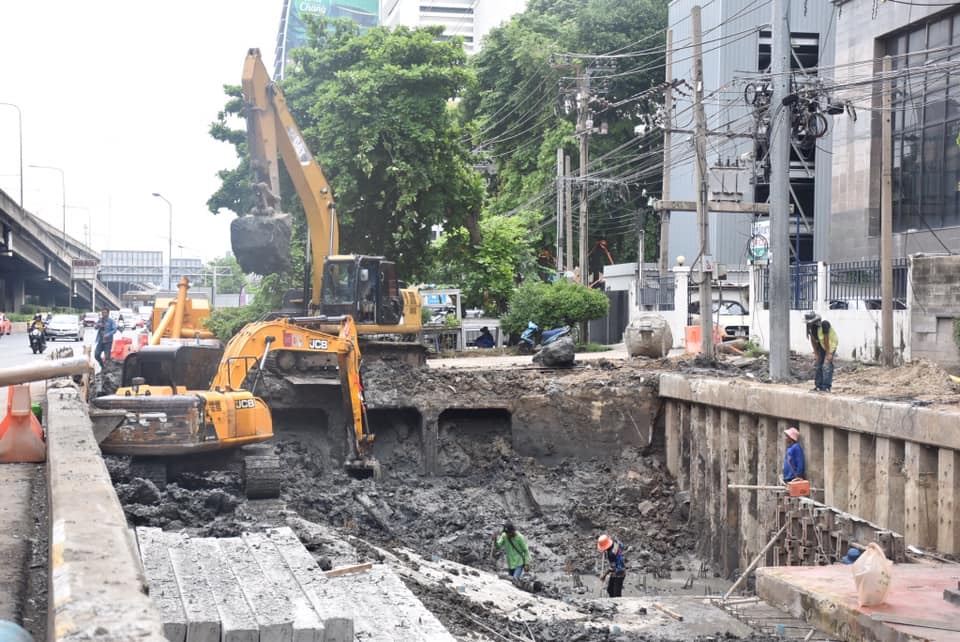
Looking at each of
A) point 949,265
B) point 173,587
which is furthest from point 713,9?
point 173,587

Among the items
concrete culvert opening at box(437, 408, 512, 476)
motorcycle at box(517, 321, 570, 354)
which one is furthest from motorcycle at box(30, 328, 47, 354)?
concrete culvert opening at box(437, 408, 512, 476)

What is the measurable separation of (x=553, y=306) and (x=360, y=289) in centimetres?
1174

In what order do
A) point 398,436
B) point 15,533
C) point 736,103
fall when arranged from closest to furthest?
point 15,533, point 398,436, point 736,103

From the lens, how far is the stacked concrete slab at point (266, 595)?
16.4ft

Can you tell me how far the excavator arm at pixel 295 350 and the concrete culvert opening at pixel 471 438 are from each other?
3.69 metres

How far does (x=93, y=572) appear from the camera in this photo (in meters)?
3.10

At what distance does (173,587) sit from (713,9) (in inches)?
1456

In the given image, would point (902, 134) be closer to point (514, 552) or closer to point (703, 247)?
point (703, 247)

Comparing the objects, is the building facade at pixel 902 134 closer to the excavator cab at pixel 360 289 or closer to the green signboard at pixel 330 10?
the excavator cab at pixel 360 289

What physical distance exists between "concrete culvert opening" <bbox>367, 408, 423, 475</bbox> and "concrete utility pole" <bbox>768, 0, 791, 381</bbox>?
25.7ft

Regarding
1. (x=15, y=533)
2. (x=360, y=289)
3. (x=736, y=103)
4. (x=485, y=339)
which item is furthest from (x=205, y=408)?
(x=736, y=103)

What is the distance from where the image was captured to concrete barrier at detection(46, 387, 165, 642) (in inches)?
103

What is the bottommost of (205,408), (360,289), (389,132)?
(205,408)

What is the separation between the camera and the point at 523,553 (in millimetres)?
15367
